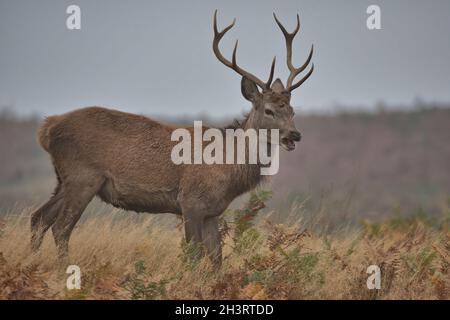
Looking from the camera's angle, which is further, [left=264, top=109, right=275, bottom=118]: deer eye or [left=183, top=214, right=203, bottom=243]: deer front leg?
[left=264, top=109, right=275, bottom=118]: deer eye

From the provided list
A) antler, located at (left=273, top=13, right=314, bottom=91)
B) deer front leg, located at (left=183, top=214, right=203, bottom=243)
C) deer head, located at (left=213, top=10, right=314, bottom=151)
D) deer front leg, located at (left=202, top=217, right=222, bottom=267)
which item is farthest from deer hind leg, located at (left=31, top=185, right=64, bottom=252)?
antler, located at (left=273, top=13, right=314, bottom=91)

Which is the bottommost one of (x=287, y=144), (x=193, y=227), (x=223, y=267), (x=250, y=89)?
(x=223, y=267)

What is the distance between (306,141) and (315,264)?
33111 mm

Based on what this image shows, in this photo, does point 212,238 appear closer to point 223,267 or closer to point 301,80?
point 223,267

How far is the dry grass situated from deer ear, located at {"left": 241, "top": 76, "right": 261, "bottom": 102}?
141 centimetres

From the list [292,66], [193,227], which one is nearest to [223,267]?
[193,227]

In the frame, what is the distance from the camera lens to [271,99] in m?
11.1

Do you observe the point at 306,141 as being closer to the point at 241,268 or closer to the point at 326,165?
the point at 326,165

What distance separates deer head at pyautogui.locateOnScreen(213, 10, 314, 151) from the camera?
10.9 m

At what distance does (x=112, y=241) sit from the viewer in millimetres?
11195

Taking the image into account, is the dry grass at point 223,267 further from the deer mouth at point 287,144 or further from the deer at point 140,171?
the deer mouth at point 287,144

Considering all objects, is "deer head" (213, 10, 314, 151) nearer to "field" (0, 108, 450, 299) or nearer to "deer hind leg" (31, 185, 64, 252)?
"field" (0, 108, 450, 299)

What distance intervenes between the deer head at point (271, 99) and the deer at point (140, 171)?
0.01 metres

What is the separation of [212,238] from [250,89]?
75.0 inches
